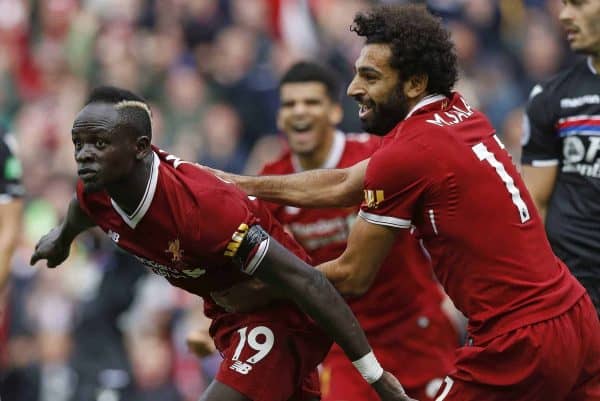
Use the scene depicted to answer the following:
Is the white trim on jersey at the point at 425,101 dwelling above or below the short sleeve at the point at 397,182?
above

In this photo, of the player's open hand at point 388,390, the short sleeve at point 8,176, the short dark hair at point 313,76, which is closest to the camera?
the player's open hand at point 388,390

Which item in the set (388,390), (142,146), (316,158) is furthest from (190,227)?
(316,158)

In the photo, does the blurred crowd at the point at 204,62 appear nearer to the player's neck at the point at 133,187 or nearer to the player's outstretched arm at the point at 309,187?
the player's outstretched arm at the point at 309,187

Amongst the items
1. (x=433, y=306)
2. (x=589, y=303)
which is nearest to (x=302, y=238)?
(x=433, y=306)

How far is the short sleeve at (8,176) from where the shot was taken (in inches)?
295

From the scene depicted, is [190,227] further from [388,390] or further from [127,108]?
[388,390]

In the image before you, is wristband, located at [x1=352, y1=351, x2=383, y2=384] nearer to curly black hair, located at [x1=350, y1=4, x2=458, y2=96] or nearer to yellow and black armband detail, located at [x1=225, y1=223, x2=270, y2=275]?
yellow and black armband detail, located at [x1=225, y1=223, x2=270, y2=275]

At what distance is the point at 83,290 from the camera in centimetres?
1000

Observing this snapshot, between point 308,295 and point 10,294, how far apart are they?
521 cm

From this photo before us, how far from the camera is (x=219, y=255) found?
211 inches

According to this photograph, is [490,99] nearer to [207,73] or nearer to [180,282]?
[207,73]

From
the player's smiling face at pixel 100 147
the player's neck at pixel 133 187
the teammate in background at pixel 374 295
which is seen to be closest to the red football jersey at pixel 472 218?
→ the player's neck at pixel 133 187

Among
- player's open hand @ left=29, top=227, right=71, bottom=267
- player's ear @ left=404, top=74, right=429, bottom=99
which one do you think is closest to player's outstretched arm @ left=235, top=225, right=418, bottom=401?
player's ear @ left=404, top=74, right=429, bottom=99

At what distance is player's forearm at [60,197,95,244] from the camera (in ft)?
19.1
